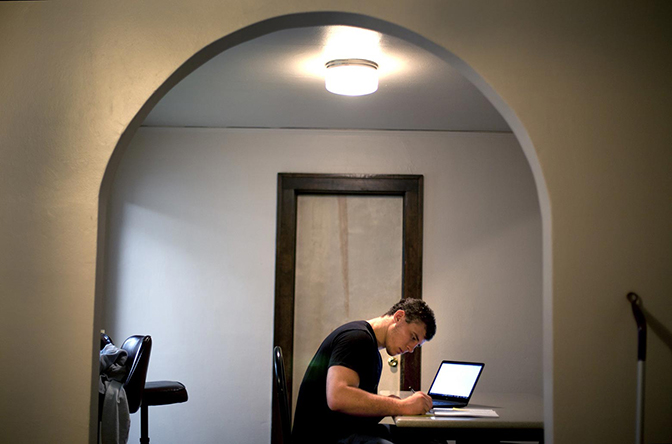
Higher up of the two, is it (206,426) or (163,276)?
(163,276)

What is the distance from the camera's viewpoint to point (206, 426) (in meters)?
4.66

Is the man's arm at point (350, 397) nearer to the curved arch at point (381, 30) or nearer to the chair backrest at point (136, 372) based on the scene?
the curved arch at point (381, 30)

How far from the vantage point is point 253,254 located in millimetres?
4754

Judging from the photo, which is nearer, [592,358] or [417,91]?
[592,358]

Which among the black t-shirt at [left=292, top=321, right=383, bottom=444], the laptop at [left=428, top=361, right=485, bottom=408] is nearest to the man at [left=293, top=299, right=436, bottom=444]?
the black t-shirt at [left=292, top=321, right=383, bottom=444]

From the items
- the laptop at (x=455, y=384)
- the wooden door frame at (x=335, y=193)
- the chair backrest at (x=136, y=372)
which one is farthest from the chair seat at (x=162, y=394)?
the laptop at (x=455, y=384)

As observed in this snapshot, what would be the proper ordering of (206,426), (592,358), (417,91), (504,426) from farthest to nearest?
(206,426) → (417,91) → (504,426) → (592,358)

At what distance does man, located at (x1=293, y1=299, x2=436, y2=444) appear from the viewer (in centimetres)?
263

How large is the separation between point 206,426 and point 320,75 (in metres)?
2.54

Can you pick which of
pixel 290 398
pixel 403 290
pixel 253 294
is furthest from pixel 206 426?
pixel 403 290

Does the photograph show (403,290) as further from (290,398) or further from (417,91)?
(417,91)

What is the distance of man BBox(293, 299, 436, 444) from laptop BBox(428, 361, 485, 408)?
0.35 metres

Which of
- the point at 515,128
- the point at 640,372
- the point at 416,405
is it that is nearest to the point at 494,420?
the point at 416,405

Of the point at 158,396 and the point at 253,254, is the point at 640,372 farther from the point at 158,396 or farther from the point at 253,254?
the point at 253,254
